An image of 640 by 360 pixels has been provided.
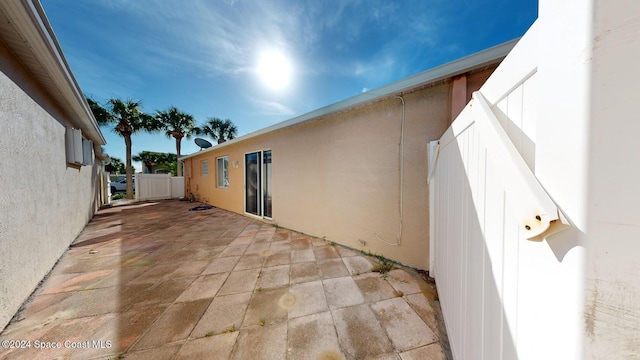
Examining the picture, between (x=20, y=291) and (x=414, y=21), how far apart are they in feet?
20.9

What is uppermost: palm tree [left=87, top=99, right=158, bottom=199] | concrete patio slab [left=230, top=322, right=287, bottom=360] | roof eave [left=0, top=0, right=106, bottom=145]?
palm tree [left=87, top=99, right=158, bottom=199]

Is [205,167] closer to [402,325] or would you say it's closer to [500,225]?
[402,325]

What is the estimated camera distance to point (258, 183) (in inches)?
209

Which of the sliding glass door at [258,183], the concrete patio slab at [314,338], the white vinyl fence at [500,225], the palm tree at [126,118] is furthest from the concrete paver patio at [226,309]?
the palm tree at [126,118]

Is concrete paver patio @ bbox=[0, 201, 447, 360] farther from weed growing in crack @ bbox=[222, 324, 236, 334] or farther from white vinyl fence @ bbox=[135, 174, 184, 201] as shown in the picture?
white vinyl fence @ bbox=[135, 174, 184, 201]

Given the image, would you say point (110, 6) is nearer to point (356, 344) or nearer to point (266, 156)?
point (266, 156)

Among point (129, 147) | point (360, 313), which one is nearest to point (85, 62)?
point (129, 147)

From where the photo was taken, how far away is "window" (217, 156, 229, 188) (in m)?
6.76

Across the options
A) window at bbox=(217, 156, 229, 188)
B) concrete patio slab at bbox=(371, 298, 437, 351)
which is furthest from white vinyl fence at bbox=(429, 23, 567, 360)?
window at bbox=(217, 156, 229, 188)

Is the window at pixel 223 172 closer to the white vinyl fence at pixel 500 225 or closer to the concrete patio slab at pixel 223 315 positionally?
the concrete patio slab at pixel 223 315

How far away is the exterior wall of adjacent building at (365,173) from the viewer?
2.49 metres

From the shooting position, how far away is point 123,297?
2.00m

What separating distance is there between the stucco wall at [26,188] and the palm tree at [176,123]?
8.55 m

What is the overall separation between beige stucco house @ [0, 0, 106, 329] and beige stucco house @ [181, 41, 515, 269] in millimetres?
3072
